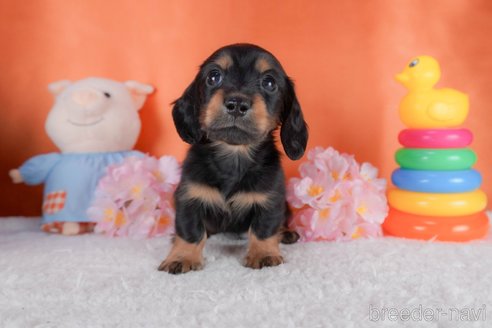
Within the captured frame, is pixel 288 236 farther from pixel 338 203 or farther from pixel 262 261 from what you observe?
pixel 262 261

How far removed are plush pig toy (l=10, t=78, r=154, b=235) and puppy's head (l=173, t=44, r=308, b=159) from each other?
73 centimetres

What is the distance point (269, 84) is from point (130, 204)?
993 mm

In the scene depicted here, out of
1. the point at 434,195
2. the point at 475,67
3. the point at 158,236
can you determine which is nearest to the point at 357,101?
the point at 475,67

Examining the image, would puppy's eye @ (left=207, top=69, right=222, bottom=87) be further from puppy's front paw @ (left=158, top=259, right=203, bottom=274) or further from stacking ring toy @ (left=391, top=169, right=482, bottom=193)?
stacking ring toy @ (left=391, top=169, right=482, bottom=193)

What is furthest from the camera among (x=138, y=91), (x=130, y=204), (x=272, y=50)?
(x=272, y=50)

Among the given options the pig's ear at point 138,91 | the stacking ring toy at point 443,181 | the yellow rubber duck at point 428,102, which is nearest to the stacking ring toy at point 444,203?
the stacking ring toy at point 443,181

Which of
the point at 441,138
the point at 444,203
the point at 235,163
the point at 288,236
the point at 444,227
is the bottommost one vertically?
the point at 288,236

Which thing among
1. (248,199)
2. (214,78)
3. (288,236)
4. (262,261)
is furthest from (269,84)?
(288,236)

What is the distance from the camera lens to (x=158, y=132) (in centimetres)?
289

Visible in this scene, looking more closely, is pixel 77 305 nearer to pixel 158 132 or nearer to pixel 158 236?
pixel 158 236

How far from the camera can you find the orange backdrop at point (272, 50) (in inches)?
107

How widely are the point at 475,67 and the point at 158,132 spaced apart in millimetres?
2016

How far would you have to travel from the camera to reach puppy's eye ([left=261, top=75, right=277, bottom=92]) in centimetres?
172

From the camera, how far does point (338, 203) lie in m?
2.12
